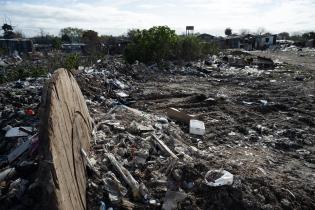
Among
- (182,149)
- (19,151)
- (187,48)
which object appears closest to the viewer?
(19,151)

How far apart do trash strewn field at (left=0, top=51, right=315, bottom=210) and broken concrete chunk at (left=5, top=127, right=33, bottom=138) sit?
0.04 ft

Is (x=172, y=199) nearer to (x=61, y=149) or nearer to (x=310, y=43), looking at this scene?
(x=61, y=149)

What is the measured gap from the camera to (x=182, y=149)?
458 cm

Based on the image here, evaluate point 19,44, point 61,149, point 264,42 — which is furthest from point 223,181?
point 264,42

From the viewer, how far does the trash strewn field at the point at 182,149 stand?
135 inches

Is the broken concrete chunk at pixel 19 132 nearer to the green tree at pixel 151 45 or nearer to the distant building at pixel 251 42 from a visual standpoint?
the green tree at pixel 151 45

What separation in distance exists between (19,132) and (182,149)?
218 centimetres

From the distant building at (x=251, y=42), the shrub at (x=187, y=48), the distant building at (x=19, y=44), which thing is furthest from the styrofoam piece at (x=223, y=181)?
the distant building at (x=251, y=42)

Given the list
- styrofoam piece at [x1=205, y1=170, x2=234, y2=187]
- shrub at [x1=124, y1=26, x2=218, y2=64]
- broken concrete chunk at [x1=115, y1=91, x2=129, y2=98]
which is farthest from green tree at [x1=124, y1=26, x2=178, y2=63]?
styrofoam piece at [x1=205, y1=170, x2=234, y2=187]

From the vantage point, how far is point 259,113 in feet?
23.9

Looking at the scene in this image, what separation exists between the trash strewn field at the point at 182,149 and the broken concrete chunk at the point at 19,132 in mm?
13

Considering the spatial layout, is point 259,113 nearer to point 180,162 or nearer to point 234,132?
point 234,132

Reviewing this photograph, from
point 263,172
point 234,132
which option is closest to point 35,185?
point 263,172

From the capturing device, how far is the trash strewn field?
3.43 metres
